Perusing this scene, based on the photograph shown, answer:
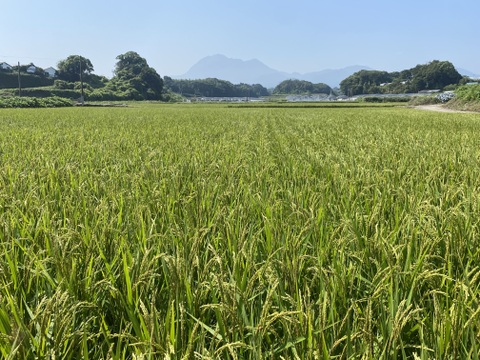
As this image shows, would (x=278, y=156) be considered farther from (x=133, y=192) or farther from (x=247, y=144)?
(x=133, y=192)

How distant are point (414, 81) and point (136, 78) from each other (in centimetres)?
10485

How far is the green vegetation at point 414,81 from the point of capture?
465 ft

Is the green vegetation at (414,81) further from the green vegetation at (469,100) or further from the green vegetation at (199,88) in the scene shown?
the green vegetation at (469,100)

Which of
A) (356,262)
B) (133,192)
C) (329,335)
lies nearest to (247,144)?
(133,192)

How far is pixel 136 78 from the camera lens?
355ft

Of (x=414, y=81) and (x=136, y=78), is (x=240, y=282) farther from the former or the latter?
(x=414, y=81)

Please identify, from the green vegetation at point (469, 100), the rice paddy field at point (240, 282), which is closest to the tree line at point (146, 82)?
the green vegetation at point (469, 100)

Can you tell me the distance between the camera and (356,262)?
171 centimetres

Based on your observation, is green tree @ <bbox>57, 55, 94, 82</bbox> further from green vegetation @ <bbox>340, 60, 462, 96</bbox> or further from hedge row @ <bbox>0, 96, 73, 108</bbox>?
green vegetation @ <bbox>340, 60, 462, 96</bbox>

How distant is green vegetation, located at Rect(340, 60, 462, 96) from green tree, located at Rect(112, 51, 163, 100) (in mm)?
86810

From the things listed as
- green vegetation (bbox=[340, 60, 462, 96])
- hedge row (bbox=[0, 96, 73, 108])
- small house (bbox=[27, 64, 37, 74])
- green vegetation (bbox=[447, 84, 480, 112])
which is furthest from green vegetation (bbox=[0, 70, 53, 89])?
green vegetation (bbox=[340, 60, 462, 96])

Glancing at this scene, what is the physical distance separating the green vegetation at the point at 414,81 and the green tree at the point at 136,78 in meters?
86.8

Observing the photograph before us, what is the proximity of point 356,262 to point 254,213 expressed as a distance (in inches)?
37.8

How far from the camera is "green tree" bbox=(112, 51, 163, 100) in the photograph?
101 m
